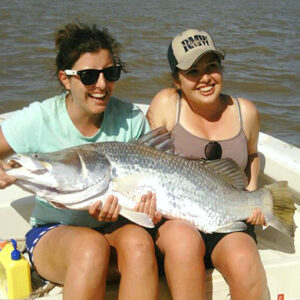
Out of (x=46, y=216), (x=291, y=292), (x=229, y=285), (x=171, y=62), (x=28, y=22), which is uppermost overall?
(x=171, y=62)

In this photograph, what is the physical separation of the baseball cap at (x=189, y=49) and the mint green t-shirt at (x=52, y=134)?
544 millimetres

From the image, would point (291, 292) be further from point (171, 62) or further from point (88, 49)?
point (88, 49)

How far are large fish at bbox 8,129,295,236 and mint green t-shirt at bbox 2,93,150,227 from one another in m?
0.26

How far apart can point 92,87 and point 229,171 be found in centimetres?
92

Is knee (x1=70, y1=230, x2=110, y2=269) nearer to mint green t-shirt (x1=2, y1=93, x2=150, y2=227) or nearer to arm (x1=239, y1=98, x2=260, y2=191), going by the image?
mint green t-shirt (x1=2, y1=93, x2=150, y2=227)

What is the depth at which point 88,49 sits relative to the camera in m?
3.21

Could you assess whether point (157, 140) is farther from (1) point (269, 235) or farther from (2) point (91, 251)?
(1) point (269, 235)

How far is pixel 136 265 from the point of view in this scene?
112 inches

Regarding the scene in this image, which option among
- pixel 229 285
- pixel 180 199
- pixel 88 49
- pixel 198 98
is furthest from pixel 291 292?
pixel 88 49

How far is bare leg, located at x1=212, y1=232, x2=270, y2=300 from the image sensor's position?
3.01 metres

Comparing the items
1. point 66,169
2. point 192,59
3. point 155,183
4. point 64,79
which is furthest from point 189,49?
point 66,169

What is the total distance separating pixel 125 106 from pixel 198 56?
0.52 meters

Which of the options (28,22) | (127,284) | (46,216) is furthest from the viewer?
(28,22)

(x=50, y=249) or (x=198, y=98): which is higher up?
(x=198, y=98)
